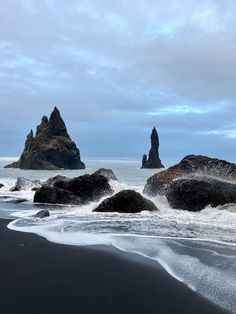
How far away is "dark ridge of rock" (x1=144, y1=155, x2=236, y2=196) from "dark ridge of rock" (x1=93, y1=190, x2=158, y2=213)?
3.27 m

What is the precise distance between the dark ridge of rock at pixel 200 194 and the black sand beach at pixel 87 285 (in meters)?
8.93

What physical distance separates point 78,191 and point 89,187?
526 mm

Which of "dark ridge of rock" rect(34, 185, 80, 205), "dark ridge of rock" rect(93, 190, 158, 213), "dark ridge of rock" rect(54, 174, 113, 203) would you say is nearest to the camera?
"dark ridge of rock" rect(93, 190, 158, 213)

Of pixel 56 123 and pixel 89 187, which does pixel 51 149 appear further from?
pixel 89 187

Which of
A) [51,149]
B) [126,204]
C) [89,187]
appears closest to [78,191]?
[89,187]

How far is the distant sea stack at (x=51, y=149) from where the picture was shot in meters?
141

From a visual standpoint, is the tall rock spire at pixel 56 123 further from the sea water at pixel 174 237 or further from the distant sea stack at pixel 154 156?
the sea water at pixel 174 237

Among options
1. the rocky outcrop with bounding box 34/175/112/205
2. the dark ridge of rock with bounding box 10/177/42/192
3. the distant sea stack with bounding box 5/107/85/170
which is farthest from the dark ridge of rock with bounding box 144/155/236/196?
the distant sea stack with bounding box 5/107/85/170

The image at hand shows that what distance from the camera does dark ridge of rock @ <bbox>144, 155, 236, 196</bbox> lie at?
19.2 m

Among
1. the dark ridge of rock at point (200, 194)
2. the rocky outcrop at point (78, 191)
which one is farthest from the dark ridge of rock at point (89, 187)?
the dark ridge of rock at point (200, 194)

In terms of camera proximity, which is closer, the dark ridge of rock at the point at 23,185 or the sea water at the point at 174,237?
the sea water at the point at 174,237

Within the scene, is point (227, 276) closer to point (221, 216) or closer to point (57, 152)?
point (221, 216)

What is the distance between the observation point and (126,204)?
49.9 ft

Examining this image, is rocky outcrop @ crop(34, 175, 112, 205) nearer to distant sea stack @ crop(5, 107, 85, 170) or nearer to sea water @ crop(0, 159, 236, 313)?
sea water @ crop(0, 159, 236, 313)
